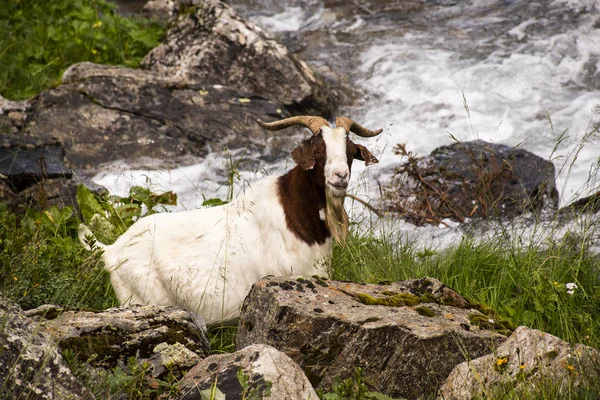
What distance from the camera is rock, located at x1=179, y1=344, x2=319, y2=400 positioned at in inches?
143

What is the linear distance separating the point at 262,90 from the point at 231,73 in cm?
49

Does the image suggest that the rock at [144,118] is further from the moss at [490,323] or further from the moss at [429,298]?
the moss at [490,323]

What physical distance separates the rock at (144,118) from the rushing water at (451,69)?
0.34 m

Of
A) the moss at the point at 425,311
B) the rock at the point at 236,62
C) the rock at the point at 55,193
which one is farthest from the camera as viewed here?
the rock at the point at 236,62

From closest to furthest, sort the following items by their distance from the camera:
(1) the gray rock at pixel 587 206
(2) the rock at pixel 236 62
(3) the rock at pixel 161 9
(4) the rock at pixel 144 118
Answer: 1. (1) the gray rock at pixel 587 206
2. (4) the rock at pixel 144 118
3. (2) the rock at pixel 236 62
4. (3) the rock at pixel 161 9

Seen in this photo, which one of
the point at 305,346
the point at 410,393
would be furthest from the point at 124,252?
the point at 410,393

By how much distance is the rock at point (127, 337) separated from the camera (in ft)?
14.0

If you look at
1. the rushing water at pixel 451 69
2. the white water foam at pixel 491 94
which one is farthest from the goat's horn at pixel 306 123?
the white water foam at pixel 491 94

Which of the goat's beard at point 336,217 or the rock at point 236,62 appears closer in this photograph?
the goat's beard at point 336,217

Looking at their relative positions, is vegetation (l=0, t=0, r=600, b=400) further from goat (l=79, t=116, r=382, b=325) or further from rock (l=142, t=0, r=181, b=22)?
rock (l=142, t=0, r=181, b=22)

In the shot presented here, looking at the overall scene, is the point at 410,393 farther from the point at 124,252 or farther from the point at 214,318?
the point at 124,252

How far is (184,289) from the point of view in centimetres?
560

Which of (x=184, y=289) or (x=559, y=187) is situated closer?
(x=184, y=289)

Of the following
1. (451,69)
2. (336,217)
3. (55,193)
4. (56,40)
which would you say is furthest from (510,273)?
(56,40)
